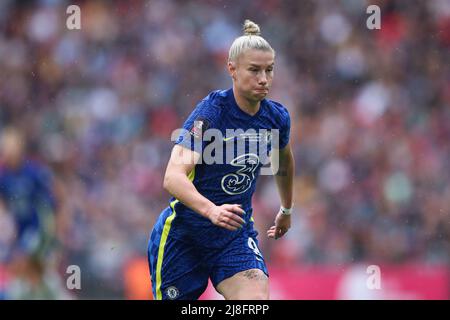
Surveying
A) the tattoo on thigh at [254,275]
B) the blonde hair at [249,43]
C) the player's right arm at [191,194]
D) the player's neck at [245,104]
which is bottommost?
the tattoo on thigh at [254,275]

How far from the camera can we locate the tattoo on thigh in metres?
6.05

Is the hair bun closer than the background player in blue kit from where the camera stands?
No

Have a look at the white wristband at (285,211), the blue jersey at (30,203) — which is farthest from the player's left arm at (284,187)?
the blue jersey at (30,203)

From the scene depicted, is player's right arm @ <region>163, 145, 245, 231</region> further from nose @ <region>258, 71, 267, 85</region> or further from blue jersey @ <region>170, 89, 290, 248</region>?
nose @ <region>258, 71, 267, 85</region>

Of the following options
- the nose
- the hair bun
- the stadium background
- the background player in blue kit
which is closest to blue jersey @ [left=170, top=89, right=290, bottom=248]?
the background player in blue kit

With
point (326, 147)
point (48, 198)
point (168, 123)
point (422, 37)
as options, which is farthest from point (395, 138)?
point (48, 198)

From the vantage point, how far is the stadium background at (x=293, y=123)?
38.5 feet

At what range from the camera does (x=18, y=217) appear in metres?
9.44

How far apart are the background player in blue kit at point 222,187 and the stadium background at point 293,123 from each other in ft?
13.7

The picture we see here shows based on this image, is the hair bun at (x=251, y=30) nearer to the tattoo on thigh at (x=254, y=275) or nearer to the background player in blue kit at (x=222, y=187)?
the background player in blue kit at (x=222, y=187)

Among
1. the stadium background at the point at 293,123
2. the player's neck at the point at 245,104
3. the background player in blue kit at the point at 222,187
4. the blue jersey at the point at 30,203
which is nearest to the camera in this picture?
the background player in blue kit at the point at 222,187

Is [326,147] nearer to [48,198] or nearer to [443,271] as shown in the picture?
[443,271]

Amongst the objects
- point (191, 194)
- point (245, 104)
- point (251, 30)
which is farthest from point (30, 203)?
point (191, 194)

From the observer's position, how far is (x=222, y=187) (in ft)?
20.3
